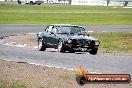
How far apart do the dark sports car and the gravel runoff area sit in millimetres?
1827

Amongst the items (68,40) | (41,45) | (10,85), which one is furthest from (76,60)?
(10,85)

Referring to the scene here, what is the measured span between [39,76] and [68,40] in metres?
3.36

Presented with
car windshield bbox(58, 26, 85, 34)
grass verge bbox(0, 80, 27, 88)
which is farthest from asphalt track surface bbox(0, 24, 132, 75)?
grass verge bbox(0, 80, 27, 88)

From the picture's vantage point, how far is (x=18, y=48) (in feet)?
82.0

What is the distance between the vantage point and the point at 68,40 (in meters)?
19.1

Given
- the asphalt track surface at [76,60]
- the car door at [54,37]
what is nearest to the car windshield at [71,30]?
the car door at [54,37]

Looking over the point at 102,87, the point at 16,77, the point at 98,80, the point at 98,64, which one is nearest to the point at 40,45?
the point at 98,64

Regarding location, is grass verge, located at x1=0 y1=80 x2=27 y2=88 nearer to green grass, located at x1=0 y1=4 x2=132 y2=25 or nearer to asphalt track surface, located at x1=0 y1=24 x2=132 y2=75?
asphalt track surface, located at x1=0 y1=24 x2=132 y2=75

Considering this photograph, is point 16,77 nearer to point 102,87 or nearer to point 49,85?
point 49,85

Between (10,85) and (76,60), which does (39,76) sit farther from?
(76,60)

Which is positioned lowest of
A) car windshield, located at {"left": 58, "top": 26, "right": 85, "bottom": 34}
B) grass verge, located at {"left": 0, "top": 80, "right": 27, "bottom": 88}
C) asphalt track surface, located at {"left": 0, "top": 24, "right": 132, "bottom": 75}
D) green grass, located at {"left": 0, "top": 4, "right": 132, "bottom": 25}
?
green grass, located at {"left": 0, "top": 4, "right": 132, "bottom": 25}

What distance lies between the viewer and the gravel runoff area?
1489cm

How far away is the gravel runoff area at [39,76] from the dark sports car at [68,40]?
183cm

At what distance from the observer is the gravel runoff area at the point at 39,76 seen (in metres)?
14.9
